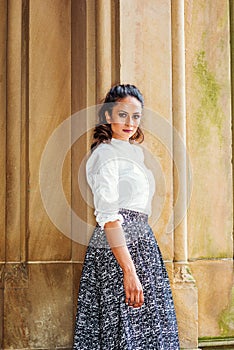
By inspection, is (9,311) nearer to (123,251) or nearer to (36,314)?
(36,314)

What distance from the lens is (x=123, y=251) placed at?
12.4ft

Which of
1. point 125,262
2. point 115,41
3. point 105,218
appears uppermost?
point 115,41

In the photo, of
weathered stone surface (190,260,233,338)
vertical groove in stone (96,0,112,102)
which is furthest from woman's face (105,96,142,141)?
weathered stone surface (190,260,233,338)

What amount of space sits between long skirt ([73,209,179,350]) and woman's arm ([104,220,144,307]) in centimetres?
9

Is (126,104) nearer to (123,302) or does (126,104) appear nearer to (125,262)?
(125,262)

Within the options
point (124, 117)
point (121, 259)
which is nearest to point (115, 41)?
point (124, 117)

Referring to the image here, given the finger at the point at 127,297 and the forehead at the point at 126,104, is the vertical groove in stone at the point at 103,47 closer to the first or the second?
the forehead at the point at 126,104

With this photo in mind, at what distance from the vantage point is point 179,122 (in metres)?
4.98

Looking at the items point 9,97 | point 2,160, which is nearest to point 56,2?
point 9,97

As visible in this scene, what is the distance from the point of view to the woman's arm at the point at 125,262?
3.78 metres

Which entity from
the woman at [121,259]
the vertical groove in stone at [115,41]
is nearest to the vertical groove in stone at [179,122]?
the vertical groove in stone at [115,41]

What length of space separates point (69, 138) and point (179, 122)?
683 mm

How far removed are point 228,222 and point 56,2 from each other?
1.79 m

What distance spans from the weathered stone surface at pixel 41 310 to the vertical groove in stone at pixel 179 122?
70cm
